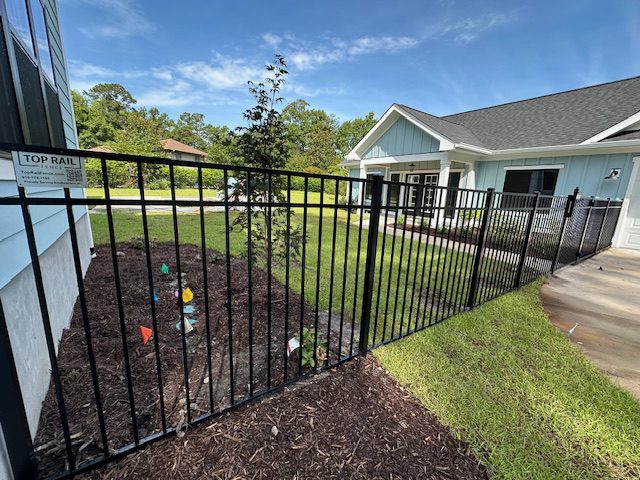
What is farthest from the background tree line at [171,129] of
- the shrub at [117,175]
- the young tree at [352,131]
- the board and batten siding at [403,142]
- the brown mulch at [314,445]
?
the brown mulch at [314,445]

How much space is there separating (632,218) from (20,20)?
12.3 metres

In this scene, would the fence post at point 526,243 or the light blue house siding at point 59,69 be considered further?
the fence post at point 526,243

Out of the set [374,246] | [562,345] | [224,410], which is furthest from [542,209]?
[224,410]

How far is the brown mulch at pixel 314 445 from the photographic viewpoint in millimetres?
1483

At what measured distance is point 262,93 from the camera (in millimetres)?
3055

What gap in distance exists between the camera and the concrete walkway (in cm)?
273

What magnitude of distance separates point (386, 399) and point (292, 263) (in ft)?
11.7

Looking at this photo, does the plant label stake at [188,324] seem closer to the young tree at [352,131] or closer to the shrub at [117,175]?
the shrub at [117,175]

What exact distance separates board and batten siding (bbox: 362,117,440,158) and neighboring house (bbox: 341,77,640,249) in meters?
0.04

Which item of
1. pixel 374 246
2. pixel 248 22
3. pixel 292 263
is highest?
pixel 248 22

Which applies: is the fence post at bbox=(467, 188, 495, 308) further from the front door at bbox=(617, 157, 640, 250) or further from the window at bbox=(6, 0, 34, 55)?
the front door at bbox=(617, 157, 640, 250)

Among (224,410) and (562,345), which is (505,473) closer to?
(224,410)

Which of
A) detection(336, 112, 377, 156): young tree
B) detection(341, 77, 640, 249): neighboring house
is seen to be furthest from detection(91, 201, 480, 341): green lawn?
detection(336, 112, 377, 156): young tree

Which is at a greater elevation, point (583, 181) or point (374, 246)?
point (583, 181)
